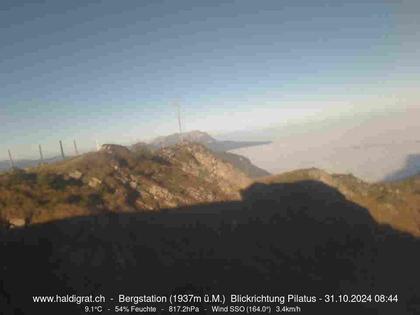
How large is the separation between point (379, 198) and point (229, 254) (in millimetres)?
77780

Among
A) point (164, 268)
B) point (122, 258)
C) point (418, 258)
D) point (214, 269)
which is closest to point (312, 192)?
point (418, 258)

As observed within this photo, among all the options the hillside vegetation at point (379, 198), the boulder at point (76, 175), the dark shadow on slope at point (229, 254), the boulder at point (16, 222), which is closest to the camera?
the dark shadow on slope at point (229, 254)

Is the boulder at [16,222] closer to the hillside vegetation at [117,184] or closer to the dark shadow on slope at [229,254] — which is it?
the hillside vegetation at [117,184]

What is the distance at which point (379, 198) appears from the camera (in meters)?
120

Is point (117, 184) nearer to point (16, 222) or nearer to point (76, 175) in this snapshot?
point (76, 175)

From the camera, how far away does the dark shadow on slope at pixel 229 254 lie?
44062 millimetres

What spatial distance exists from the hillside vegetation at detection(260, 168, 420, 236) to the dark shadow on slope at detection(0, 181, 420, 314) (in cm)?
429

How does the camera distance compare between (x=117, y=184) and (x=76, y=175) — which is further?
(x=117, y=184)

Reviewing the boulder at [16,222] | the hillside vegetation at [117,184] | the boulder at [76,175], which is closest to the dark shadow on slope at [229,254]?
the boulder at [16,222]

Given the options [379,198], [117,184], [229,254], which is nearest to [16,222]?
[117,184]

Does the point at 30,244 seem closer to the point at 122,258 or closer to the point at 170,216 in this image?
the point at 122,258

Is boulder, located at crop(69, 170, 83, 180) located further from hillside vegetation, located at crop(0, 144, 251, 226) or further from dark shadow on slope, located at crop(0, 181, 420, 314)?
dark shadow on slope, located at crop(0, 181, 420, 314)

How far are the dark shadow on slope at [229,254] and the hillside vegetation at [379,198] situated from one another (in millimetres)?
4293

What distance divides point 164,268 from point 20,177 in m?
35.3
